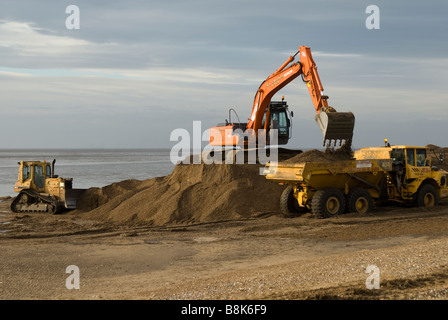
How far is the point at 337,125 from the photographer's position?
17.9 metres

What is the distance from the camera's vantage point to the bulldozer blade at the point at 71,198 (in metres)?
24.2

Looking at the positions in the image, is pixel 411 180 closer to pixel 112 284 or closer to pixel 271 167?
pixel 271 167

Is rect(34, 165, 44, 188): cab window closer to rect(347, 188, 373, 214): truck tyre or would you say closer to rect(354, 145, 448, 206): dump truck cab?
rect(347, 188, 373, 214): truck tyre

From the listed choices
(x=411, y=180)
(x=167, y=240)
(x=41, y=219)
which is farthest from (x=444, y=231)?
(x=41, y=219)

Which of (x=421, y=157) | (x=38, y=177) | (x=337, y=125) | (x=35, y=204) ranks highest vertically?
(x=337, y=125)

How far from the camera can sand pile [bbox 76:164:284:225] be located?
771 inches

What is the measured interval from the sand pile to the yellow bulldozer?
159 centimetres

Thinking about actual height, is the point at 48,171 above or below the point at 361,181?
above

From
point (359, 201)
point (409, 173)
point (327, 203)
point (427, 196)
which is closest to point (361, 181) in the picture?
point (359, 201)

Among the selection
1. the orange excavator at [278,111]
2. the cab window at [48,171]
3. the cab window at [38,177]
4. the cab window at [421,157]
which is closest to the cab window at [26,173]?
the cab window at [38,177]

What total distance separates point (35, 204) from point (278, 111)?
1154 centimetres

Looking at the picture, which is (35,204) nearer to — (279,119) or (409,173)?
(279,119)

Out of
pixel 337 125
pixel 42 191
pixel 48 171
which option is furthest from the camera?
pixel 48 171

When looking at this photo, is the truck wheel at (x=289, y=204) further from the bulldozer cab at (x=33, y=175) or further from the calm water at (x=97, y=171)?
the calm water at (x=97, y=171)
